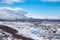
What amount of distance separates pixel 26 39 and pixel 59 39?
12.7 ft

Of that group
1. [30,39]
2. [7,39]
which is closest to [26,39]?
[30,39]

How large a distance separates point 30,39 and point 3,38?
3.69 m

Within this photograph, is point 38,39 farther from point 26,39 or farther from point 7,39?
point 7,39

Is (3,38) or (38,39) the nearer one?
(3,38)

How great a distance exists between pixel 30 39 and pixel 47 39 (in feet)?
6.45

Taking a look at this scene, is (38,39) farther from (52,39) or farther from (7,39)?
(7,39)

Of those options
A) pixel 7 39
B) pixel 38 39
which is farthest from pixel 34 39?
pixel 7 39

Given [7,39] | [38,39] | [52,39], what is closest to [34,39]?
[38,39]

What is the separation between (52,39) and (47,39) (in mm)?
624

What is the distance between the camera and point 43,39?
19.7m

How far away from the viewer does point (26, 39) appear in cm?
2020

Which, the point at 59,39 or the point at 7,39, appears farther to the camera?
the point at 59,39

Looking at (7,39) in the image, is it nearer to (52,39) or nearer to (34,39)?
(34,39)

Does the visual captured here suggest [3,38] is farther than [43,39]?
No
